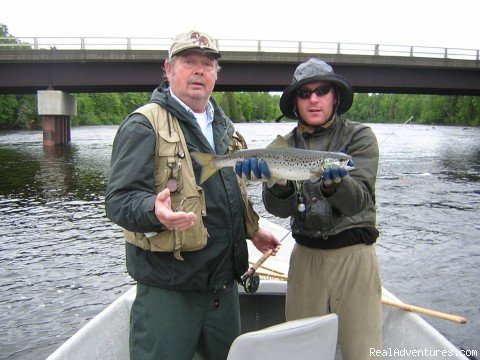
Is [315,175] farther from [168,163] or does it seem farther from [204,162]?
[168,163]

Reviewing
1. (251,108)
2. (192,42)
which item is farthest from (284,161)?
(251,108)

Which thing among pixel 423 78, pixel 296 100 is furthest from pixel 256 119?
pixel 296 100

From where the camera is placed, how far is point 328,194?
3186 millimetres

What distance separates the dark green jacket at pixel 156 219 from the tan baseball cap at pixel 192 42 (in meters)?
0.32

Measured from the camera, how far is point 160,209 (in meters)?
2.64

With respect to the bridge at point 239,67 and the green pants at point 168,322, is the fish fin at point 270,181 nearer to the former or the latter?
the green pants at point 168,322

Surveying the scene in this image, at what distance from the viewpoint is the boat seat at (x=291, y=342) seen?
2303 millimetres

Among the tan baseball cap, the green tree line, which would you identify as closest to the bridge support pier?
the tan baseball cap

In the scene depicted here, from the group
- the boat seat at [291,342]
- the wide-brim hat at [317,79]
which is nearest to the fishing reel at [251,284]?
the wide-brim hat at [317,79]

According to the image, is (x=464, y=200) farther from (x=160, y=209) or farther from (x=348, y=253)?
(x=160, y=209)

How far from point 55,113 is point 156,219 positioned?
34.0 m

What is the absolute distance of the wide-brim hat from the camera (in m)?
3.48

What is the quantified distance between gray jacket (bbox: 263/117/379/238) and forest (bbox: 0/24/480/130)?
105ft

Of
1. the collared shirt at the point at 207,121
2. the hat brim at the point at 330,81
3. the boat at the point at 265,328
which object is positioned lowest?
the boat at the point at 265,328
